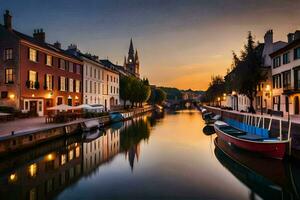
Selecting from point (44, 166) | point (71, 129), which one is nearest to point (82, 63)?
point (71, 129)

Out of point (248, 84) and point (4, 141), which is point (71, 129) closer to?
point (4, 141)

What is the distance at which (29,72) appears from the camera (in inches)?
1244

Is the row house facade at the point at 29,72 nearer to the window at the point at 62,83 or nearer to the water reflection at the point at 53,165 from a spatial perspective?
the window at the point at 62,83

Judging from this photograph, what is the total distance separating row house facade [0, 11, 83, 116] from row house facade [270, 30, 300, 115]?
3177 centimetres

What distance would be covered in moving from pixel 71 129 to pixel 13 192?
15.4 m

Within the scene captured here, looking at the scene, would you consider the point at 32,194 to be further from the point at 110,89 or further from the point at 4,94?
the point at 110,89

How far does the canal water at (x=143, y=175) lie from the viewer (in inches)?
436

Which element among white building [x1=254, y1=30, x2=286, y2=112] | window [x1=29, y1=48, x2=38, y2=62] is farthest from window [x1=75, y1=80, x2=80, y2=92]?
white building [x1=254, y1=30, x2=286, y2=112]

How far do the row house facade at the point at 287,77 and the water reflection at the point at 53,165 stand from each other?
21203 mm

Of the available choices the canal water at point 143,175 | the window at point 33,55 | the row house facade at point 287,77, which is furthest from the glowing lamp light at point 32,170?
the row house facade at point 287,77

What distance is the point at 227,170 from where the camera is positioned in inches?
585

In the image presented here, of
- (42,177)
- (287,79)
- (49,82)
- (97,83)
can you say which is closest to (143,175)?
(42,177)

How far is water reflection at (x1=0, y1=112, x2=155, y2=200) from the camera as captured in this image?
11.5m

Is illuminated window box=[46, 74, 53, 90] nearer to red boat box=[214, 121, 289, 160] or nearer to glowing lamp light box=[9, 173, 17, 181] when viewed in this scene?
glowing lamp light box=[9, 173, 17, 181]
